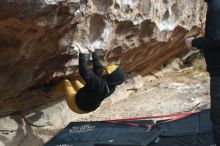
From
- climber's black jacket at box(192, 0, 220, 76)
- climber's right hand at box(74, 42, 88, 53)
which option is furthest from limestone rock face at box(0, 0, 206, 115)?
climber's black jacket at box(192, 0, 220, 76)

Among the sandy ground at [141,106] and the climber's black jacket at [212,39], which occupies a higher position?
the climber's black jacket at [212,39]

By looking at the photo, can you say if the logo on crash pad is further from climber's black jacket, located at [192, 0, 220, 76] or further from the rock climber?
climber's black jacket, located at [192, 0, 220, 76]

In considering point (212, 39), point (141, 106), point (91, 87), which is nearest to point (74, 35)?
point (91, 87)

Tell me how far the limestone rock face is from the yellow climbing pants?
0.09 m

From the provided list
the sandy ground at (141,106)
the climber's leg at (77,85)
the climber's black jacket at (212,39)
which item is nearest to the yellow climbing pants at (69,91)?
the climber's leg at (77,85)

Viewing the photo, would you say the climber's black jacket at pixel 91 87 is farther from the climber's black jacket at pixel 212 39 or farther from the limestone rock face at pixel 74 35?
the climber's black jacket at pixel 212 39

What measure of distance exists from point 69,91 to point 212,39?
4.66 feet

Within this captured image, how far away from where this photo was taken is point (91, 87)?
12.0 feet

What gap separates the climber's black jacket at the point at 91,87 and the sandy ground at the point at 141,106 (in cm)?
66

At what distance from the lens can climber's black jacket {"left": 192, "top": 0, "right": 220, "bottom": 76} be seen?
3.00 m

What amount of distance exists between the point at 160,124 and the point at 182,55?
274 centimetres

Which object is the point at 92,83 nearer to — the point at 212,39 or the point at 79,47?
the point at 79,47

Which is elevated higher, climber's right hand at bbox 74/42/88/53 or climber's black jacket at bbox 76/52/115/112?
climber's right hand at bbox 74/42/88/53

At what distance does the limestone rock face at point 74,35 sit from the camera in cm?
289
